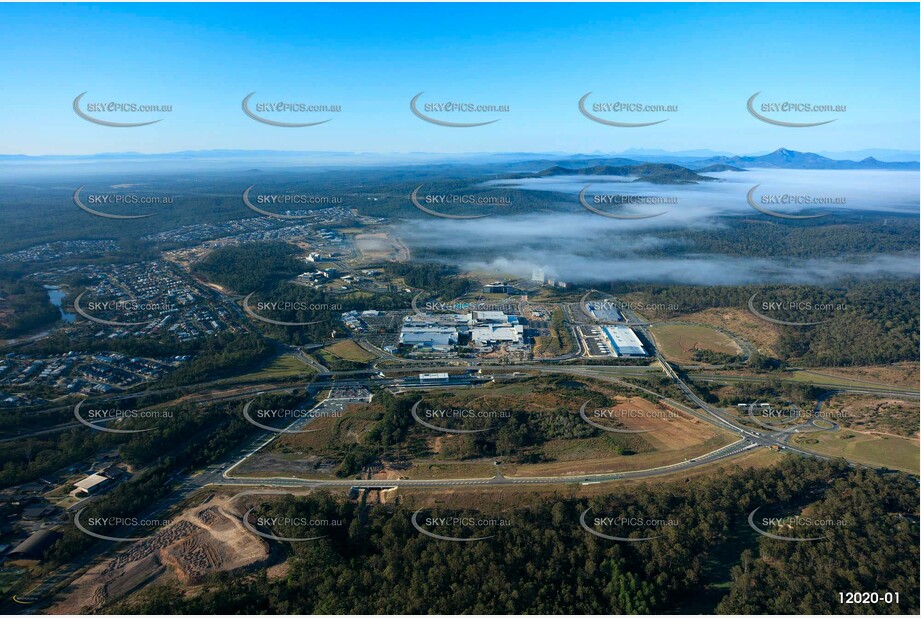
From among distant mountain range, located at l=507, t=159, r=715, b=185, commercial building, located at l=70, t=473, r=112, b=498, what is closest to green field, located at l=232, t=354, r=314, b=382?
commercial building, located at l=70, t=473, r=112, b=498

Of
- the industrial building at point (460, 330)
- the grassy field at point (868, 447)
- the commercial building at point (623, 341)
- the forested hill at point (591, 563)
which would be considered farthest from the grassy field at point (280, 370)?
the grassy field at point (868, 447)

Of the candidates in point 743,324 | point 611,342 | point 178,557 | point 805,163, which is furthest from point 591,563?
point 805,163

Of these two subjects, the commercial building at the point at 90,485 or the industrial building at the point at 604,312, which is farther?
the industrial building at the point at 604,312

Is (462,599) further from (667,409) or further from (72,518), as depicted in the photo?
(667,409)

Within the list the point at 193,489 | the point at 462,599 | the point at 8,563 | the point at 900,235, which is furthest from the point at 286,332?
the point at 900,235

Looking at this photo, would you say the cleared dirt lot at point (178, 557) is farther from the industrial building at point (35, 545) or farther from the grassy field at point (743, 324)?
the grassy field at point (743, 324)

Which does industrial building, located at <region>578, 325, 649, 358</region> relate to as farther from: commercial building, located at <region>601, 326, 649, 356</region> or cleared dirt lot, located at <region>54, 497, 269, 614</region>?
cleared dirt lot, located at <region>54, 497, 269, 614</region>

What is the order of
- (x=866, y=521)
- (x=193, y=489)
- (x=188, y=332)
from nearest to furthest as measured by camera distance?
(x=866, y=521)
(x=193, y=489)
(x=188, y=332)

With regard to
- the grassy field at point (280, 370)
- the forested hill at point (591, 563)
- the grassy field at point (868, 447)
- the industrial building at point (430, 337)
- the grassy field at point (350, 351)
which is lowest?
the forested hill at point (591, 563)
